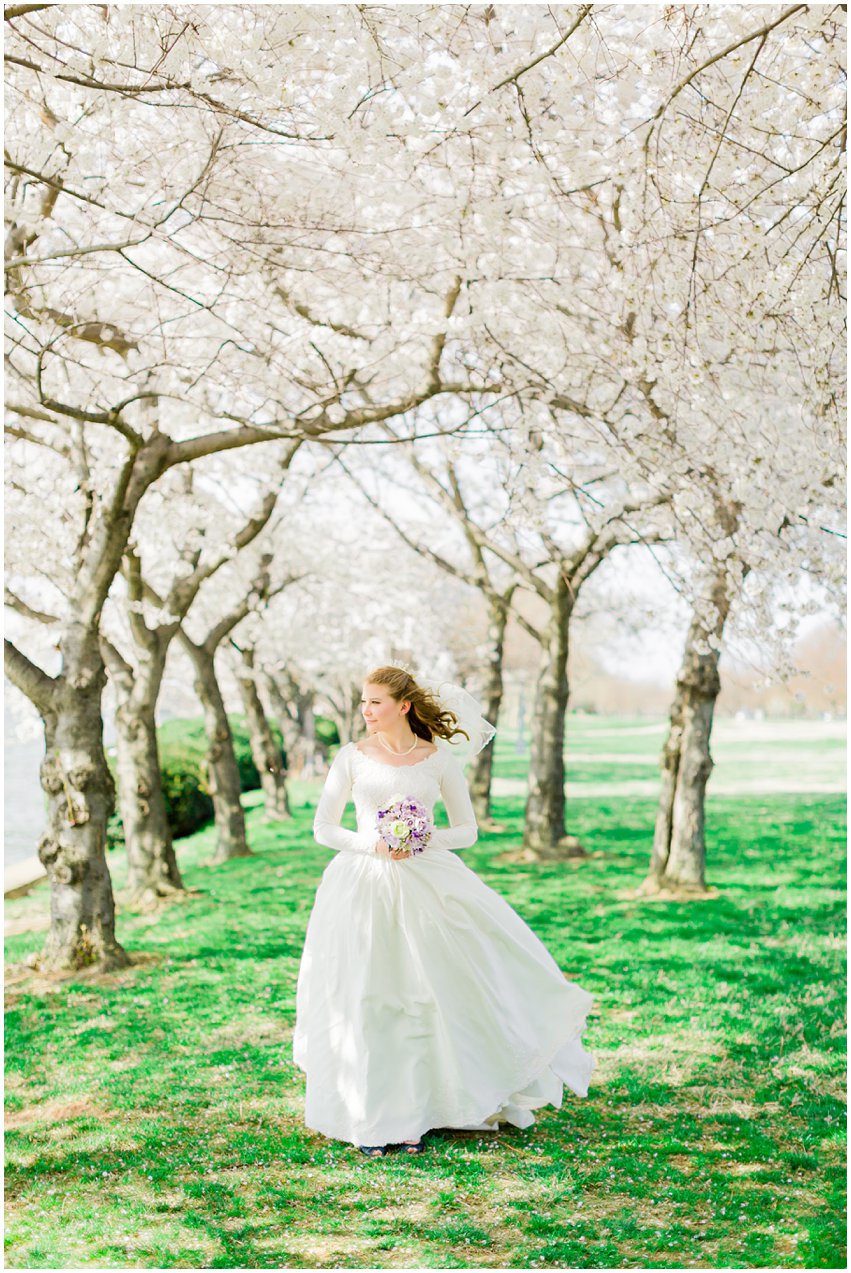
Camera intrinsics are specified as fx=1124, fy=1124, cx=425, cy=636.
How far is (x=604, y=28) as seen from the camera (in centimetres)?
663

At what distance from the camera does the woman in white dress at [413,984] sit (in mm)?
5723

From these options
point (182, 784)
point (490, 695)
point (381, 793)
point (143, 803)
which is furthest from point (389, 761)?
point (182, 784)

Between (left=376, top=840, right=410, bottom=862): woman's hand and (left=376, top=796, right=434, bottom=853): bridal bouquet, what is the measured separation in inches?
0.7

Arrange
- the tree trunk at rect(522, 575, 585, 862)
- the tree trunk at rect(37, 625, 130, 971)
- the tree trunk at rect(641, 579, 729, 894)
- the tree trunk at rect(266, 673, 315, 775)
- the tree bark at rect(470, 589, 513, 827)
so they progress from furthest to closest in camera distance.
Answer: the tree trunk at rect(266, 673, 315, 775) → the tree bark at rect(470, 589, 513, 827) → the tree trunk at rect(522, 575, 585, 862) → the tree trunk at rect(641, 579, 729, 894) → the tree trunk at rect(37, 625, 130, 971)

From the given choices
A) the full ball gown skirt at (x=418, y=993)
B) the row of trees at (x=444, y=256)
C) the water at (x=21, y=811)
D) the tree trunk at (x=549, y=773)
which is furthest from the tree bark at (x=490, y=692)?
the full ball gown skirt at (x=418, y=993)

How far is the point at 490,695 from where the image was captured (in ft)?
65.6

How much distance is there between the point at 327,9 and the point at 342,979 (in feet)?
16.7

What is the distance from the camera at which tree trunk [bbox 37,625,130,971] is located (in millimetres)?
9531

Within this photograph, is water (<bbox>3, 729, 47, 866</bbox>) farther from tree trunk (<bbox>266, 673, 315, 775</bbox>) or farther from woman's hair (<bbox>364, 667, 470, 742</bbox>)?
woman's hair (<bbox>364, 667, 470, 742</bbox>)

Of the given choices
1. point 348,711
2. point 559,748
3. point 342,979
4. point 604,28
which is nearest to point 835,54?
point 604,28

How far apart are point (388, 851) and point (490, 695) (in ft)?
46.2

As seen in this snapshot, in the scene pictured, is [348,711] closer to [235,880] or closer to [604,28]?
[235,880]

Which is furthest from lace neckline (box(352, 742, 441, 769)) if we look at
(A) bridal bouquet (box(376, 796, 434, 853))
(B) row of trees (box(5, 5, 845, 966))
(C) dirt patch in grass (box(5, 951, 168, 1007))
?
(C) dirt patch in grass (box(5, 951, 168, 1007))

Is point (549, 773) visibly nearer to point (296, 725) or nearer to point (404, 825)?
point (404, 825)
